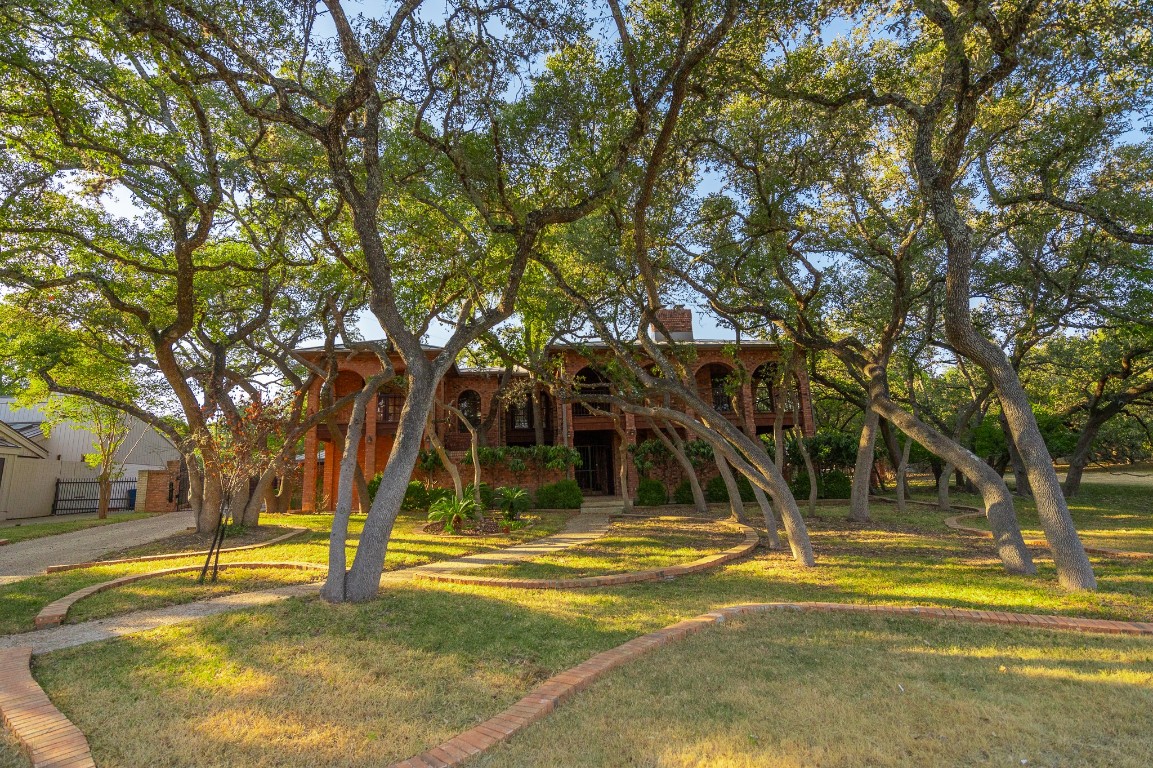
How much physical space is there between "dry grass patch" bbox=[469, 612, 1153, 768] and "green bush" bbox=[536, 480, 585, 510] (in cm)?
1372

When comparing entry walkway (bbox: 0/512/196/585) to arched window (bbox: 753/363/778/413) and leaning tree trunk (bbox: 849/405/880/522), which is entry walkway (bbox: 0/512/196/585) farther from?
arched window (bbox: 753/363/778/413)

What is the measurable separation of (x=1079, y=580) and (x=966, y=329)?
3131 mm

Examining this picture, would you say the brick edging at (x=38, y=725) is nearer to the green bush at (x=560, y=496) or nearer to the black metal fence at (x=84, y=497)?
the green bush at (x=560, y=496)

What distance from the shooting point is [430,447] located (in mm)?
19500

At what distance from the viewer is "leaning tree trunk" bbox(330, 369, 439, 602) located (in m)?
6.21

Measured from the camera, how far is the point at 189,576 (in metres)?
8.03

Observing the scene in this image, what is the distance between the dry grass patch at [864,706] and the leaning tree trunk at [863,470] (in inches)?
349

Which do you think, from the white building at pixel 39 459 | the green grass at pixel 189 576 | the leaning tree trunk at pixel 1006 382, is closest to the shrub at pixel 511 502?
the green grass at pixel 189 576

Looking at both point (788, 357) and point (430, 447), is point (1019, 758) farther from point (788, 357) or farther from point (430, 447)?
point (430, 447)

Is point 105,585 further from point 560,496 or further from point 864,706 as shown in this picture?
point 560,496

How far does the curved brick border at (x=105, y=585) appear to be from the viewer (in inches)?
224

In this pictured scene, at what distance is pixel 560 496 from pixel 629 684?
14.7 meters

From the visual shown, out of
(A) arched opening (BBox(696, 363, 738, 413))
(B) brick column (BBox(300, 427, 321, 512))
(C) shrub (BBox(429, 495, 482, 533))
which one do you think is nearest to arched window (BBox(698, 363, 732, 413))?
(A) arched opening (BBox(696, 363, 738, 413))

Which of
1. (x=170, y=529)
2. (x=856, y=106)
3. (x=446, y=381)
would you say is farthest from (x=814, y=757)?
(x=446, y=381)
